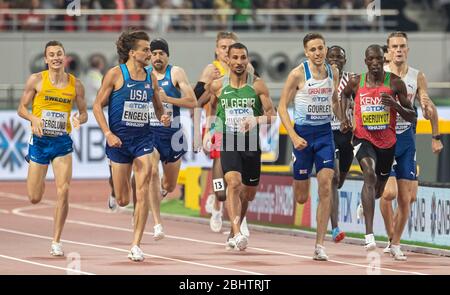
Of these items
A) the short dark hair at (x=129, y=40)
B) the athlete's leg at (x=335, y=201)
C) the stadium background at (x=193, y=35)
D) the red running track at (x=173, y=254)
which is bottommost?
the red running track at (x=173, y=254)

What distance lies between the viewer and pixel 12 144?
3122 cm

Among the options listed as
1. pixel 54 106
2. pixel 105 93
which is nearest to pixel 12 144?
pixel 54 106

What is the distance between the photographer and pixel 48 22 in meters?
35.2

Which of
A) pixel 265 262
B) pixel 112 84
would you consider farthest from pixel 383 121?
pixel 112 84

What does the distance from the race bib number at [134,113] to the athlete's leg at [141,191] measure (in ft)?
1.31

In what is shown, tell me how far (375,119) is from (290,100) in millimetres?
1026

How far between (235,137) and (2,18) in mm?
19590

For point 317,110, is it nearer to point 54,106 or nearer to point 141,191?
point 141,191

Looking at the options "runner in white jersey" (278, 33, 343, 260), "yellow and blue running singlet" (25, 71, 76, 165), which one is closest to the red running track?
"runner in white jersey" (278, 33, 343, 260)

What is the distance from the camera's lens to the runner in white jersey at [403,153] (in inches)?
647

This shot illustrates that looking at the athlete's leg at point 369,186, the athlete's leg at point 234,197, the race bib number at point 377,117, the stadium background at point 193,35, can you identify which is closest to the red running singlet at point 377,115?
the race bib number at point 377,117

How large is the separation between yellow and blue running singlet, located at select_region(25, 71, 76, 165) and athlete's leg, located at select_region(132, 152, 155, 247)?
120 centimetres

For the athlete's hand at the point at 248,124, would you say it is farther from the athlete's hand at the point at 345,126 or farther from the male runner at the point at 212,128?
the athlete's hand at the point at 345,126
